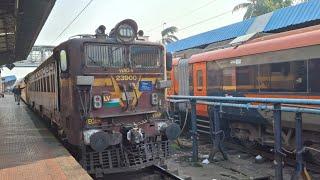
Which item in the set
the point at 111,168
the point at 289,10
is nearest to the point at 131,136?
the point at 111,168

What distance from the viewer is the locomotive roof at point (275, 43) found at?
864cm

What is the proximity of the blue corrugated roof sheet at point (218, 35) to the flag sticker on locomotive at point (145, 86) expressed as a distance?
1262cm

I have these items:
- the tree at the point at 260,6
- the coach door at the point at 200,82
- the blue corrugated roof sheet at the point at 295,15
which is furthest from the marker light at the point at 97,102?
the tree at the point at 260,6

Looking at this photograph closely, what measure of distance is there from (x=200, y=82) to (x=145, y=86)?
5.17 meters

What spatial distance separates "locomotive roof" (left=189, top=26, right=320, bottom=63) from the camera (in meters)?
8.64

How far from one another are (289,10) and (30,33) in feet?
38.8

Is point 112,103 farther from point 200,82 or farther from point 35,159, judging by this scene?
point 200,82

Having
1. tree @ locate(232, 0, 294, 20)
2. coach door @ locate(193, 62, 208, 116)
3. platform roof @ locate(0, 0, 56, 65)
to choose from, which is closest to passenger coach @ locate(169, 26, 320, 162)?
coach door @ locate(193, 62, 208, 116)

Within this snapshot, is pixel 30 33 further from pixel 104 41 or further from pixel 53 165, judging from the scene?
pixel 53 165

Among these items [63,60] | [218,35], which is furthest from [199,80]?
[218,35]

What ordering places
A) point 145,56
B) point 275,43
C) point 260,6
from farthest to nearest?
point 260,6 < point 275,43 < point 145,56

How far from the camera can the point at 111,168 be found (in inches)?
313

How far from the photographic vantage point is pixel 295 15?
1742cm

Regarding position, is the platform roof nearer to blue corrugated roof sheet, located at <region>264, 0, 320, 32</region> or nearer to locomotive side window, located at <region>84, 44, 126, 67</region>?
locomotive side window, located at <region>84, 44, 126, 67</region>
